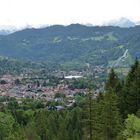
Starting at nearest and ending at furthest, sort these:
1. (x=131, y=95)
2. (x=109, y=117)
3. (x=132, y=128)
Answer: (x=132, y=128)
(x=109, y=117)
(x=131, y=95)

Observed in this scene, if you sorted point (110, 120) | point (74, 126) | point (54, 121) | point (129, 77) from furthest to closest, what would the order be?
1. point (54, 121)
2. point (74, 126)
3. point (129, 77)
4. point (110, 120)

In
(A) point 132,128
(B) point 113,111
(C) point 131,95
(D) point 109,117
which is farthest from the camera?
(C) point 131,95

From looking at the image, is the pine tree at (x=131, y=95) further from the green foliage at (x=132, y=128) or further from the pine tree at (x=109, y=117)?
the green foliage at (x=132, y=128)

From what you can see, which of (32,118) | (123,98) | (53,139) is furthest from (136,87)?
(32,118)

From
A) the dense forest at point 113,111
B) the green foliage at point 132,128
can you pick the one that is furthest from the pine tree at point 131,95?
the green foliage at point 132,128

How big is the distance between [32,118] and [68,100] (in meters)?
70.2

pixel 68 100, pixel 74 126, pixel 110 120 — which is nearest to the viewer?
pixel 110 120

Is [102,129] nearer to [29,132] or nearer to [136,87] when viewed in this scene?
[136,87]

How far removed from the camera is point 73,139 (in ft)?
300

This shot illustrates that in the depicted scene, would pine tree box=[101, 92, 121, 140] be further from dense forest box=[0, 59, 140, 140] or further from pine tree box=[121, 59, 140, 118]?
pine tree box=[121, 59, 140, 118]

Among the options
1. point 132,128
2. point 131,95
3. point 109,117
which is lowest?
point 132,128

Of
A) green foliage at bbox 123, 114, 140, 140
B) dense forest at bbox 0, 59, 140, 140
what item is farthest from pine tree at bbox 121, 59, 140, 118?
green foliage at bbox 123, 114, 140, 140

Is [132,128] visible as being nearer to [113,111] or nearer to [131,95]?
[113,111]

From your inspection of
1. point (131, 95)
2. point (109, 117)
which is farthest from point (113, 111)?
point (131, 95)
